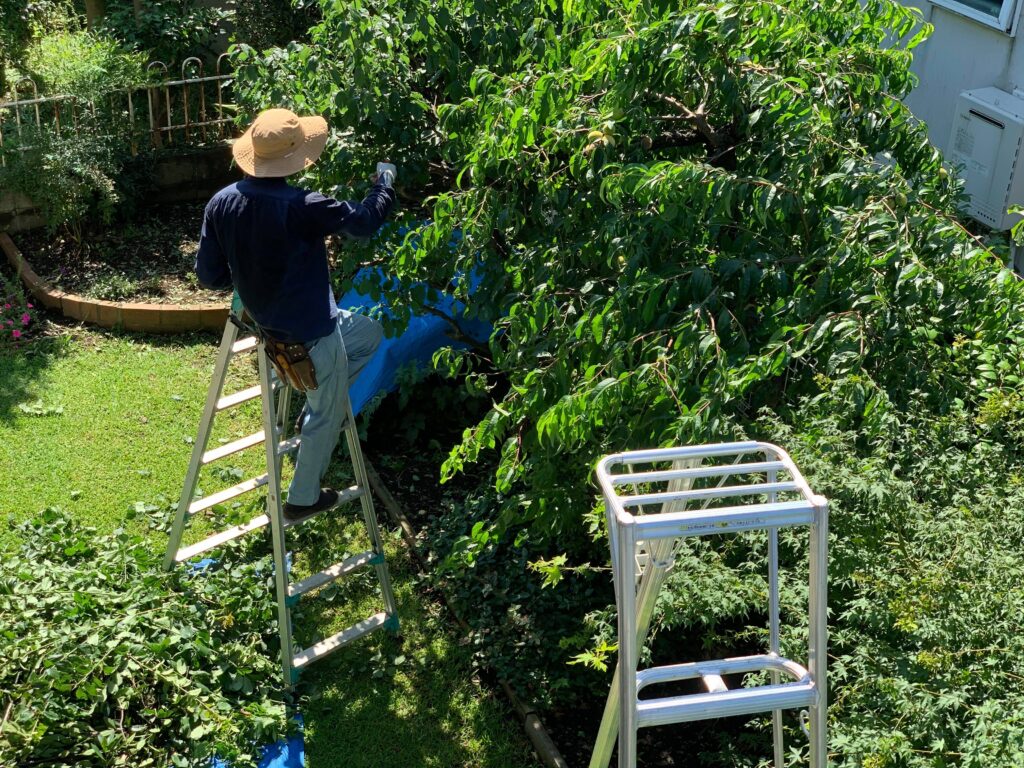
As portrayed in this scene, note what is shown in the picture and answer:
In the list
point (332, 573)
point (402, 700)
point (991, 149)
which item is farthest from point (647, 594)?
point (991, 149)

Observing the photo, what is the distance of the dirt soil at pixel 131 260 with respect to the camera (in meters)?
8.18

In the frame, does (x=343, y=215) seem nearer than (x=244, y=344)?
Yes

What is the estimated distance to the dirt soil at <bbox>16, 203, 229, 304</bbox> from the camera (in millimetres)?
8180

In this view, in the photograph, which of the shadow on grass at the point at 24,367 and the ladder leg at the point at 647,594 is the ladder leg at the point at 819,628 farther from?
the shadow on grass at the point at 24,367

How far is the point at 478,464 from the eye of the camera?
22.4 ft

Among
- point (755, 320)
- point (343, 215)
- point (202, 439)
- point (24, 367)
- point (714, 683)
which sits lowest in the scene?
point (24, 367)

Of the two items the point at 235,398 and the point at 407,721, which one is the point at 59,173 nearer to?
the point at 235,398

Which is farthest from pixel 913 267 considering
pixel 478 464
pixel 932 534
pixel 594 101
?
pixel 478 464

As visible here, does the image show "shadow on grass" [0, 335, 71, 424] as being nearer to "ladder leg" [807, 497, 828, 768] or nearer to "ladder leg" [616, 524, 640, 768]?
"ladder leg" [616, 524, 640, 768]

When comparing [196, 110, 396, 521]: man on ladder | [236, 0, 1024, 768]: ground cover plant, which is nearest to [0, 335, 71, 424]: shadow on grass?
[196, 110, 396, 521]: man on ladder

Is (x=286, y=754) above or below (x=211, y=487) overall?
below

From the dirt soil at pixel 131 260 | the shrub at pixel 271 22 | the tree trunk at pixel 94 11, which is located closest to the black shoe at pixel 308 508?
the dirt soil at pixel 131 260

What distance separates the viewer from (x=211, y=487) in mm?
6500

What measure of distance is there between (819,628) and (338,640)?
3017mm
